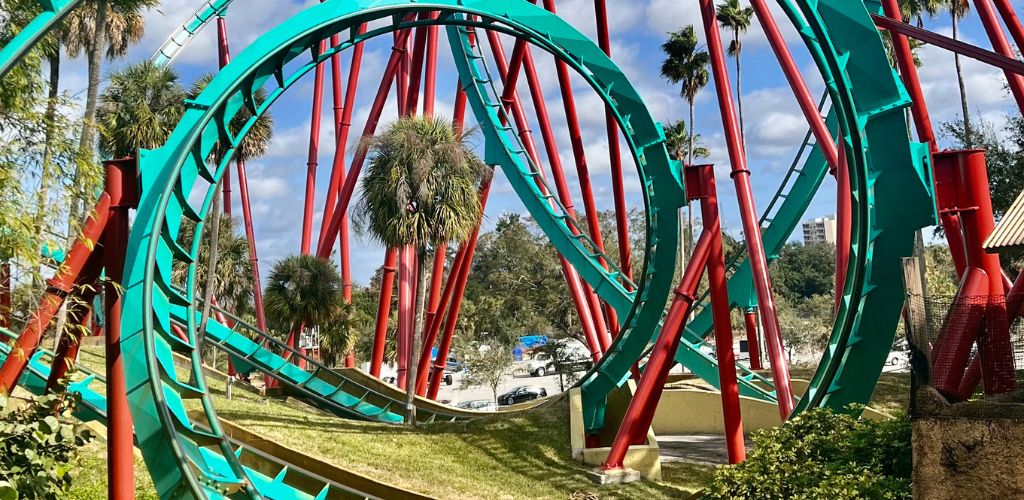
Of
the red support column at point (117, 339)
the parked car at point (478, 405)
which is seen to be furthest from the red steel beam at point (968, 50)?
the parked car at point (478, 405)

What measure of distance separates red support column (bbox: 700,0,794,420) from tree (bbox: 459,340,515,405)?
2172 centimetres

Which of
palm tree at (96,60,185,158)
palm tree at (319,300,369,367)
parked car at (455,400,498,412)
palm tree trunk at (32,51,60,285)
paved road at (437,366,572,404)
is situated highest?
palm tree at (96,60,185,158)

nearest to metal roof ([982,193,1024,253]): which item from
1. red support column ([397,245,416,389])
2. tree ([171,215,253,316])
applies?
red support column ([397,245,416,389])

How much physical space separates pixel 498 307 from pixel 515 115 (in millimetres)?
18155

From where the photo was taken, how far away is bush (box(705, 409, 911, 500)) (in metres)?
7.05

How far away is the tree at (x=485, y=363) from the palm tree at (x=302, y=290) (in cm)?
1551

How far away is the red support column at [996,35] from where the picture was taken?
1574cm

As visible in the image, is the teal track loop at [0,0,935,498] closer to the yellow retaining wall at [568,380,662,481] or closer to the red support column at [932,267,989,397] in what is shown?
the red support column at [932,267,989,397]

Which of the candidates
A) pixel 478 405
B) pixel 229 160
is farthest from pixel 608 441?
pixel 478 405

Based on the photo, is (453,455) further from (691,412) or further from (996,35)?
(996,35)

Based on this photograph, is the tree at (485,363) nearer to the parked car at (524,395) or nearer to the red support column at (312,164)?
the parked car at (524,395)

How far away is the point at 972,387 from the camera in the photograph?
25.2ft

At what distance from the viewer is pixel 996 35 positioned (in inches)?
629

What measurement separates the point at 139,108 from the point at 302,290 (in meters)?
5.01
